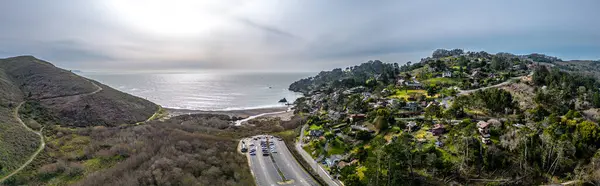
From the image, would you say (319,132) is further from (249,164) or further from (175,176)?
(175,176)

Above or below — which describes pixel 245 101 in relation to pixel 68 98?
below

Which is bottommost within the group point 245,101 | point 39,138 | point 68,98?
point 245,101

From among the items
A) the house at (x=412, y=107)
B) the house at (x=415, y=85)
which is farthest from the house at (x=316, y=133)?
the house at (x=415, y=85)

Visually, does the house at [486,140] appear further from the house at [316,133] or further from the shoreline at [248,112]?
the shoreline at [248,112]

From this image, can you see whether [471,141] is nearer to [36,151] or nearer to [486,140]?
[486,140]

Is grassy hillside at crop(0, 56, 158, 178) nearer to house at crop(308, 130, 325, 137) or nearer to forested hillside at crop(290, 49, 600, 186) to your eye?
house at crop(308, 130, 325, 137)

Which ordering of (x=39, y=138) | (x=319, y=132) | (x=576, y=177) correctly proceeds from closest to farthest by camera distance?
(x=576, y=177)
(x=39, y=138)
(x=319, y=132)

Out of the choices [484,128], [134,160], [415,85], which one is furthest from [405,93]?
[134,160]

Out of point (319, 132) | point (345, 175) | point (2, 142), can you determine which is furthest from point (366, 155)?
point (2, 142)

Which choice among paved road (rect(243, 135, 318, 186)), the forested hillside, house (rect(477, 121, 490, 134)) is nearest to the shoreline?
the forested hillside
